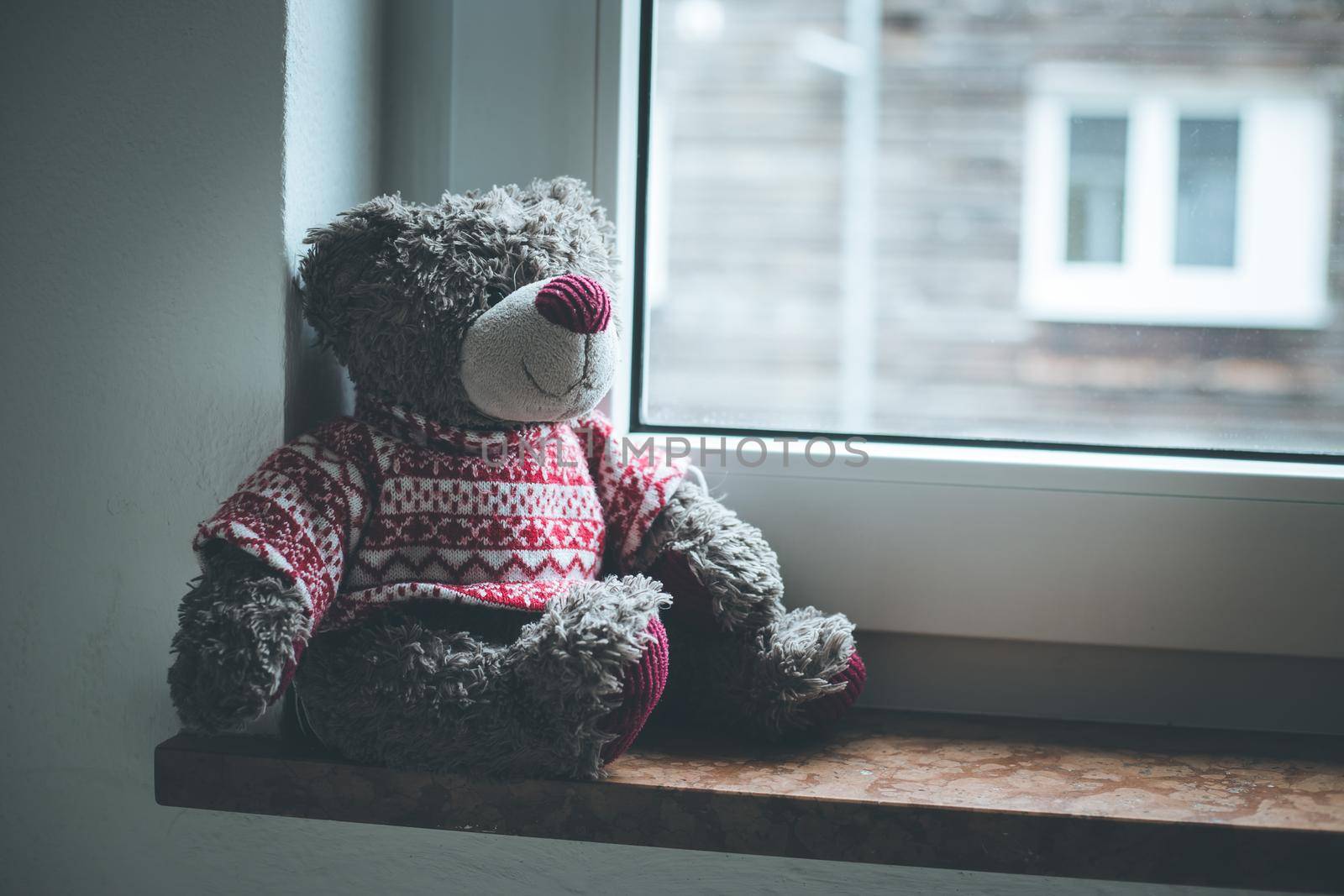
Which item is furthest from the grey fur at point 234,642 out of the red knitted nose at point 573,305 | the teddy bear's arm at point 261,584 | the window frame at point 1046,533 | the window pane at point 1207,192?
the window pane at point 1207,192

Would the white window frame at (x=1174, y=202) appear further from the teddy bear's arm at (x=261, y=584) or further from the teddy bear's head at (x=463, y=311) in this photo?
the teddy bear's arm at (x=261, y=584)

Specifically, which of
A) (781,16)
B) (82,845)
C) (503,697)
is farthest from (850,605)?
(82,845)

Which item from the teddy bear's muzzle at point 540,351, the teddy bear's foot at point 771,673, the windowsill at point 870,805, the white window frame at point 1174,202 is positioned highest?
the white window frame at point 1174,202

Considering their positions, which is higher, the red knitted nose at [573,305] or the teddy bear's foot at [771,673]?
the red knitted nose at [573,305]

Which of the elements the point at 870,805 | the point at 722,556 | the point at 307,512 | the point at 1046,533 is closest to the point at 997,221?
the point at 1046,533

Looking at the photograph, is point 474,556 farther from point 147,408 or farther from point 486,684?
point 147,408

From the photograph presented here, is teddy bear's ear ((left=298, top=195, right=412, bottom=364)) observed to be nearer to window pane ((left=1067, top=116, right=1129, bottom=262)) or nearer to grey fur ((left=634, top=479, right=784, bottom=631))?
grey fur ((left=634, top=479, right=784, bottom=631))

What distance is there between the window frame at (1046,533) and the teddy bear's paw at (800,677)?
0.10 meters

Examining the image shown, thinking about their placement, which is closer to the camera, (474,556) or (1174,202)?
(474,556)

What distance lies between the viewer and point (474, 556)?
0.61 m

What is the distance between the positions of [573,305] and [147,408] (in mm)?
336

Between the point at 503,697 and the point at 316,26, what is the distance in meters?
0.48

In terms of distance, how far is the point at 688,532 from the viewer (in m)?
0.69

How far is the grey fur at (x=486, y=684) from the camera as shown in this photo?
0.56 m
